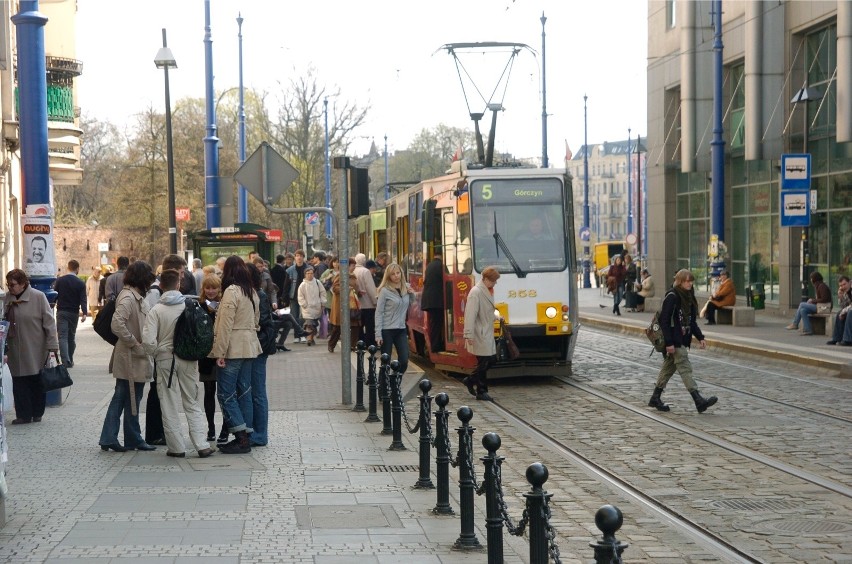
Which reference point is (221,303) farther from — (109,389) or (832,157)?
(832,157)

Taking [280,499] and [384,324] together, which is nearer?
[280,499]

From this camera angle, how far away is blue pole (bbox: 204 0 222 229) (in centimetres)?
3114

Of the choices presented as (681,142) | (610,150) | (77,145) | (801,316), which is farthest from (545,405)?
(610,150)

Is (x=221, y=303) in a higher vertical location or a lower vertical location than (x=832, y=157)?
lower

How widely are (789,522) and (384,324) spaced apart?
29.2 feet

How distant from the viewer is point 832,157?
97.7ft

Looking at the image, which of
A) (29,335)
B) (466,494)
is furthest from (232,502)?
(29,335)

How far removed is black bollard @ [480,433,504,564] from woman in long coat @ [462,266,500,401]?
8.64m

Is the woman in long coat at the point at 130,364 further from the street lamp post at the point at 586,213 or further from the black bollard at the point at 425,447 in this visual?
the street lamp post at the point at 586,213

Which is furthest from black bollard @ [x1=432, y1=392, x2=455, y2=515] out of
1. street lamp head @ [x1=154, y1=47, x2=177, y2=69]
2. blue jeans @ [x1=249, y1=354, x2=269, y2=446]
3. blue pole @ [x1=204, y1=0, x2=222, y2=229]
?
blue pole @ [x1=204, y1=0, x2=222, y2=229]

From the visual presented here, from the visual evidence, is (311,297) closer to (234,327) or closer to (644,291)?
(234,327)

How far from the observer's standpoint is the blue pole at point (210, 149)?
31141 millimetres

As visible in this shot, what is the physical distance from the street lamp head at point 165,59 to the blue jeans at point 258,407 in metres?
19.7

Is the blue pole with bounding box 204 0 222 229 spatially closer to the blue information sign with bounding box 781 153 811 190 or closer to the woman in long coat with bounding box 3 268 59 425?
the blue information sign with bounding box 781 153 811 190
